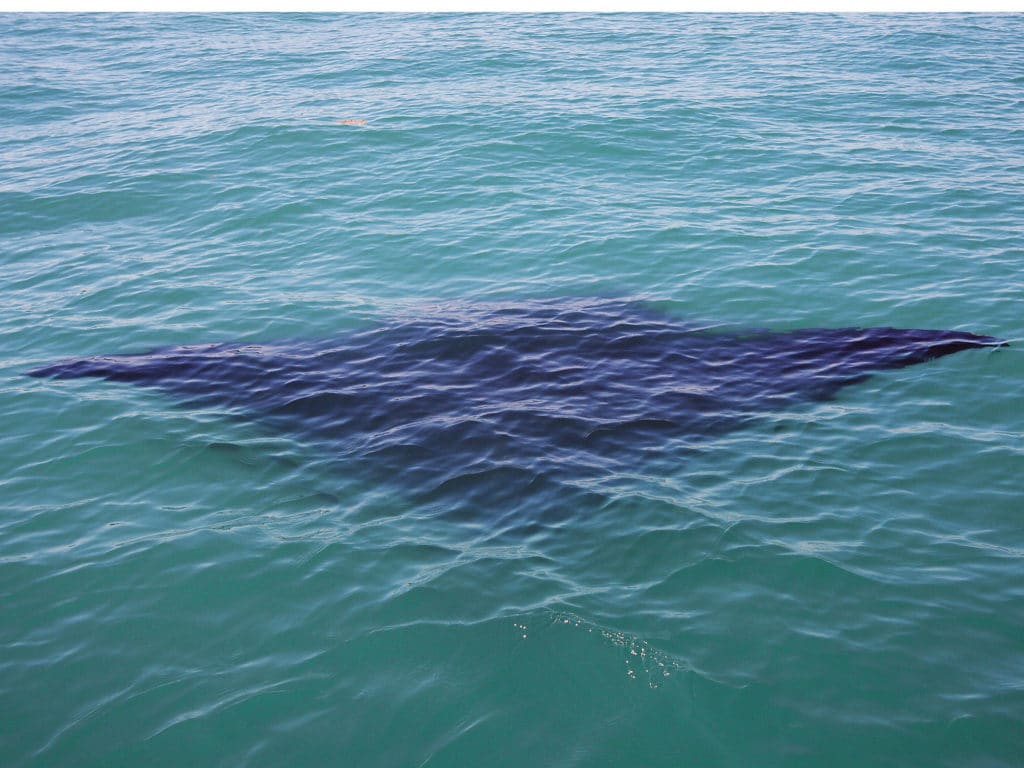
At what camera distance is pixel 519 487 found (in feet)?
27.8

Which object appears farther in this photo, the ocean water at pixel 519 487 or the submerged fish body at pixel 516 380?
the submerged fish body at pixel 516 380

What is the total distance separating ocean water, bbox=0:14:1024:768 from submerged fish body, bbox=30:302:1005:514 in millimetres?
189

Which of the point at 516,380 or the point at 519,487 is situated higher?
the point at 516,380

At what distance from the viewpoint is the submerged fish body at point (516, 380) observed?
9.02m

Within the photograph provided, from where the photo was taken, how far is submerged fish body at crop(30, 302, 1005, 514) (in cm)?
902

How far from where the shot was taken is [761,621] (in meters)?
6.76

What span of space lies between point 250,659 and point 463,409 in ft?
12.5

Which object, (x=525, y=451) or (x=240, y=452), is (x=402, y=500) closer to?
(x=525, y=451)

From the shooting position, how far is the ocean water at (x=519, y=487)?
610 centimetres

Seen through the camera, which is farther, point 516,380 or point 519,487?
point 516,380

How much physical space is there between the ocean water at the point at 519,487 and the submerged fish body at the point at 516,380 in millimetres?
189

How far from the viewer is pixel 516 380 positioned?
33.6 ft

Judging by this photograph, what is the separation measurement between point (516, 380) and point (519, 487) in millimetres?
2042
